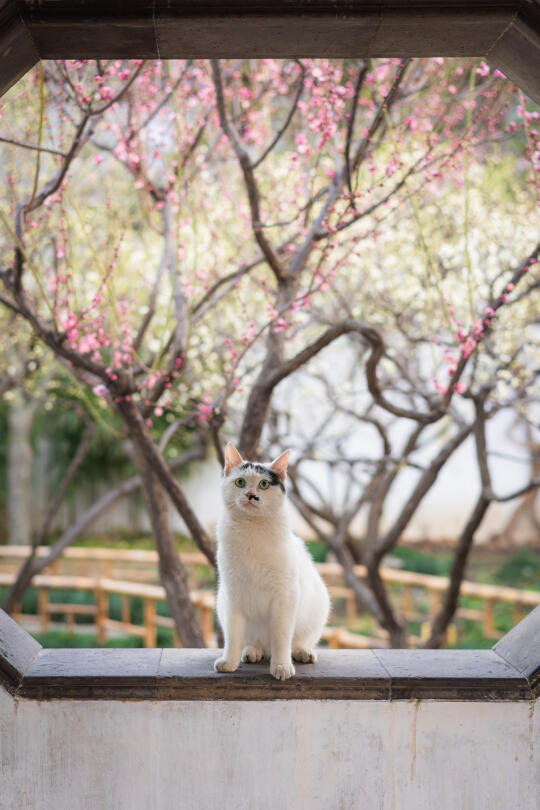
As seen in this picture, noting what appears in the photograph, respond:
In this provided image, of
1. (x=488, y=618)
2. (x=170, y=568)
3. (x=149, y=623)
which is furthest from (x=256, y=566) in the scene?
(x=488, y=618)

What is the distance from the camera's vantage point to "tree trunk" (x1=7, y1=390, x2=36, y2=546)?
1020cm

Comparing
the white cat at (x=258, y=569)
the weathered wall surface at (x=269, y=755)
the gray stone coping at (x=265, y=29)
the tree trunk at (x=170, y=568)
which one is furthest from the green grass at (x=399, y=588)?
the gray stone coping at (x=265, y=29)

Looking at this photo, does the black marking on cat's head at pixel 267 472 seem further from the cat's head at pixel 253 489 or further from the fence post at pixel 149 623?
the fence post at pixel 149 623

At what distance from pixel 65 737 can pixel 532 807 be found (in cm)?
116

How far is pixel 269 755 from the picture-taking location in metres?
1.83

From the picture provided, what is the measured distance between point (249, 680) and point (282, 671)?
84mm

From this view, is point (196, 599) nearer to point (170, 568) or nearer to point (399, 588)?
point (170, 568)

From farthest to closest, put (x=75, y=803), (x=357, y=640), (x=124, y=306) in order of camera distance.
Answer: (x=357, y=640)
(x=124, y=306)
(x=75, y=803)

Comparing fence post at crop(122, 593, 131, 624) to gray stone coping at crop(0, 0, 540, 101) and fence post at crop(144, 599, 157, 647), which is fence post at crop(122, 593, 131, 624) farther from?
gray stone coping at crop(0, 0, 540, 101)

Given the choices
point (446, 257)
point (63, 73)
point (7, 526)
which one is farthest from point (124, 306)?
point (7, 526)

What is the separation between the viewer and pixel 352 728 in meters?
1.84

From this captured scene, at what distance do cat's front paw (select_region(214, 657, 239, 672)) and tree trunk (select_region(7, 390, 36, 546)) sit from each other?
8.83m

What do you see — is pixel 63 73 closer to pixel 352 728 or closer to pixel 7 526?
pixel 352 728

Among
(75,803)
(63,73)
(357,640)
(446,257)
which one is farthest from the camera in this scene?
(357,640)
